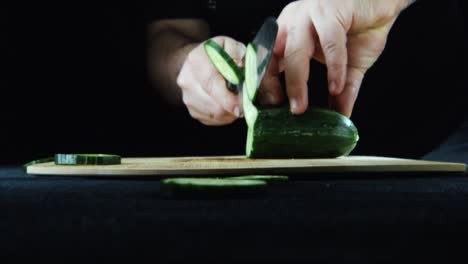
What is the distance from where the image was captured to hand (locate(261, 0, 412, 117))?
1819 millimetres

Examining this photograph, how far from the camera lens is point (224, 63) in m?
1.98

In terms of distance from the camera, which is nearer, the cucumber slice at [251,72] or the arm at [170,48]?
the cucumber slice at [251,72]

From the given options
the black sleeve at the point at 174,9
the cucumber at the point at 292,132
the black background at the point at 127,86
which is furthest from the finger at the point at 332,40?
the black sleeve at the point at 174,9

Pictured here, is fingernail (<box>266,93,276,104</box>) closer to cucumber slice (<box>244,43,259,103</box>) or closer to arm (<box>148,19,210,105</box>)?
cucumber slice (<box>244,43,259,103</box>)

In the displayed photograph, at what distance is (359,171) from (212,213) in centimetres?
69

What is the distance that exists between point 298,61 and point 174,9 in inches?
49.9

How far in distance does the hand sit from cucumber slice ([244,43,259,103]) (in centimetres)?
12

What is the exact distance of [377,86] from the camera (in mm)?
3018

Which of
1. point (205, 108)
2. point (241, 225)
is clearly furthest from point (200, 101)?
point (241, 225)

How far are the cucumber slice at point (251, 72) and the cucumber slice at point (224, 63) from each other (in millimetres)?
107

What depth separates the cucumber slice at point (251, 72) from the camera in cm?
168

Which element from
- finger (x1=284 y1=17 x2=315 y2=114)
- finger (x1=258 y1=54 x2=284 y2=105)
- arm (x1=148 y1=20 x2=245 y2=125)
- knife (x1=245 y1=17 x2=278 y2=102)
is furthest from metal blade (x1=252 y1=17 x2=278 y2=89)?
arm (x1=148 y1=20 x2=245 y2=125)

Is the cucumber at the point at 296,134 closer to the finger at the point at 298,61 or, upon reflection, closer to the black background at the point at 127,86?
the finger at the point at 298,61

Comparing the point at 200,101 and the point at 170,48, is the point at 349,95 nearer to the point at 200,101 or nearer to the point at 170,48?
the point at 200,101
